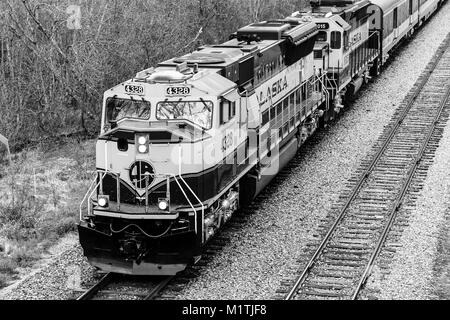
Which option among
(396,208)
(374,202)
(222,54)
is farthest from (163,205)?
(374,202)

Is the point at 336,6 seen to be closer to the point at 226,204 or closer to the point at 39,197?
the point at 39,197

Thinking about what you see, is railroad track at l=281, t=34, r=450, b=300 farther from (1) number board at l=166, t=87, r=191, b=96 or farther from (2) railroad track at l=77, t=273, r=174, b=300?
(1) number board at l=166, t=87, r=191, b=96

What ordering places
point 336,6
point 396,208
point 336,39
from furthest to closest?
point 336,6 < point 336,39 < point 396,208

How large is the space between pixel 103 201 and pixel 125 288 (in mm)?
1491

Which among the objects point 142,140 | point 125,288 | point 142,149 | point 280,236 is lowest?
point 125,288

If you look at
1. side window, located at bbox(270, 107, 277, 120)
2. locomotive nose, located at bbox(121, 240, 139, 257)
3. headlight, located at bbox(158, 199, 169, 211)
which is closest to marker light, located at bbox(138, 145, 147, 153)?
headlight, located at bbox(158, 199, 169, 211)

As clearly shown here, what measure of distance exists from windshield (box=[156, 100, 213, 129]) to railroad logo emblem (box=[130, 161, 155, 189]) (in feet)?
2.77

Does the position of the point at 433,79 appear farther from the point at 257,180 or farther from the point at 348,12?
the point at 257,180

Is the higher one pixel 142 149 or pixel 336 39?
pixel 336 39

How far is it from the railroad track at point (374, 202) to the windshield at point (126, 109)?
384 cm

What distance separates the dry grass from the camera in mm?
15047

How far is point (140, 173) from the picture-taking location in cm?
1322

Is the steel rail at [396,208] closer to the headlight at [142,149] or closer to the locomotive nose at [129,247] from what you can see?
the locomotive nose at [129,247]
